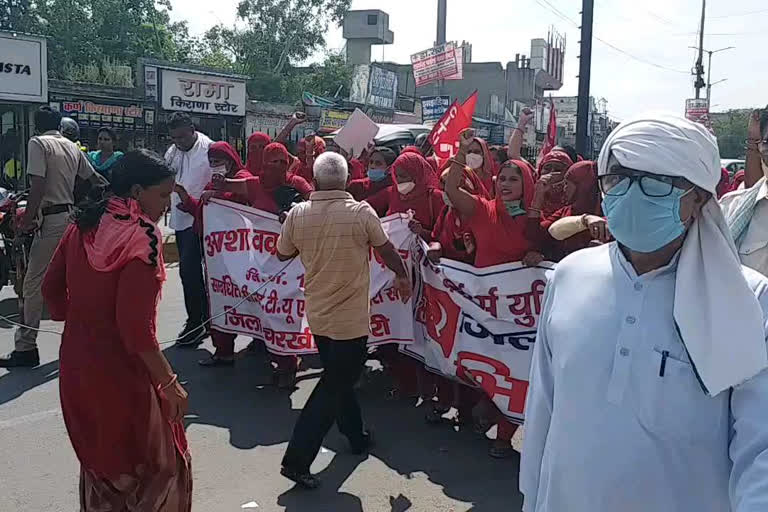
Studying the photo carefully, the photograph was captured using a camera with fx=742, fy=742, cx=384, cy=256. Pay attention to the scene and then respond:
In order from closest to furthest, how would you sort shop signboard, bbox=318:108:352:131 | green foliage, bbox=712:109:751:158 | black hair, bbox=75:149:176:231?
black hair, bbox=75:149:176:231 → shop signboard, bbox=318:108:352:131 → green foliage, bbox=712:109:751:158

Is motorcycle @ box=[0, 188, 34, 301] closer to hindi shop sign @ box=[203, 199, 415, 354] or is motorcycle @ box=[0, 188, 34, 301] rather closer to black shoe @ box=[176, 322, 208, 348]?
black shoe @ box=[176, 322, 208, 348]

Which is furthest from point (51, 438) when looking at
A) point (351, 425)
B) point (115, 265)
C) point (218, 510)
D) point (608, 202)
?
point (608, 202)

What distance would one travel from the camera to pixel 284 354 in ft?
17.6

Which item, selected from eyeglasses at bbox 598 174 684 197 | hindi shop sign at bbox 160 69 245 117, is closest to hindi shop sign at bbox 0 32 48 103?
hindi shop sign at bbox 160 69 245 117

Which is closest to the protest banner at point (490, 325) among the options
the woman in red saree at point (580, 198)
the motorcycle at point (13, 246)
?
the woman in red saree at point (580, 198)

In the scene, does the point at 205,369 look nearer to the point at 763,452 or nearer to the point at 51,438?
the point at 51,438

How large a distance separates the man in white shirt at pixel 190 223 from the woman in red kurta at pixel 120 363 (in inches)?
145

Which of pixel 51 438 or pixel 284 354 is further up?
pixel 284 354

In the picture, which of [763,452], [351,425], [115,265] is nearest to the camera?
[763,452]

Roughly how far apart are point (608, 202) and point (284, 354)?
153 inches

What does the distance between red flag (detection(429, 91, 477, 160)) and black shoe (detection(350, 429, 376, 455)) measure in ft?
7.80

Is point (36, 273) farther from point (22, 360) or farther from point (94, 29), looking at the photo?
point (94, 29)

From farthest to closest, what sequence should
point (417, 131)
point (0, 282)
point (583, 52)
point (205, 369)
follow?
point (417, 131), point (583, 52), point (0, 282), point (205, 369)

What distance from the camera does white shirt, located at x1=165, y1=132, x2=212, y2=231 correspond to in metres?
6.62
